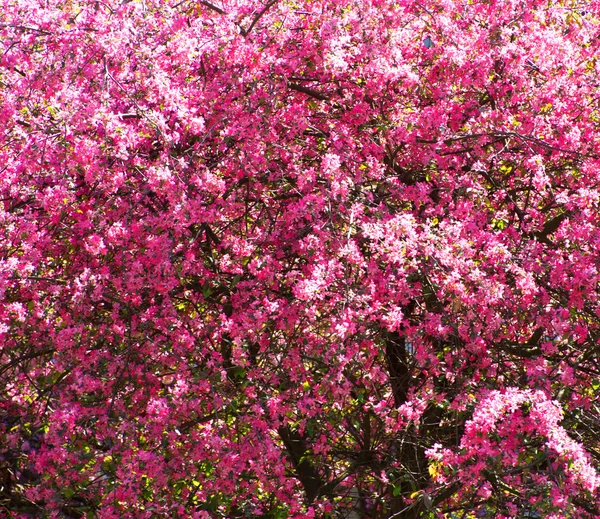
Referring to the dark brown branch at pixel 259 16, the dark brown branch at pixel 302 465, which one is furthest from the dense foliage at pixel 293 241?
the dark brown branch at pixel 302 465

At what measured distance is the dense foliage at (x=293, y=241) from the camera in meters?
5.30

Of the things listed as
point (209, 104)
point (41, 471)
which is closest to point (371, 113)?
point (209, 104)

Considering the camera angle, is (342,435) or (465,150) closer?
(465,150)

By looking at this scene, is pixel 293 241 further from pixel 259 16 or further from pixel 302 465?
pixel 302 465

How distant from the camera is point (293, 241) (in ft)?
19.2

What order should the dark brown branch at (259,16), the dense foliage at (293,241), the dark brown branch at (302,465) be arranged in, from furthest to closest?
1. the dark brown branch at (302,465)
2. the dark brown branch at (259,16)
3. the dense foliage at (293,241)

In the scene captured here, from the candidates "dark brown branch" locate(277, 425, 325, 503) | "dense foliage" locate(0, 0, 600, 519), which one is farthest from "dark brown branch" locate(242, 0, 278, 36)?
"dark brown branch" locate(277, 425, 325, 503)

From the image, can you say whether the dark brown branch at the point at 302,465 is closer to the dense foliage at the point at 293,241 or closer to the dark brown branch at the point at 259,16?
the dense foliage at the point at 293,241

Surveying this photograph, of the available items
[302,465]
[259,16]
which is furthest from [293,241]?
[302,465]

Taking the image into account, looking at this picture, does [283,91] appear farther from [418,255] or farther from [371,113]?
[418,255]

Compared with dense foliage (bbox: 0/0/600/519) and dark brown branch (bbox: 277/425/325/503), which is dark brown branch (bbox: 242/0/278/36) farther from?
dark brown branch (bbox: 277/425/325/503)

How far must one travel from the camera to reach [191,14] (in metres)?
7.43

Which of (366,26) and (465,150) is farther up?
(366,26)

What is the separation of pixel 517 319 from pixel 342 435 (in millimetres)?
1904
